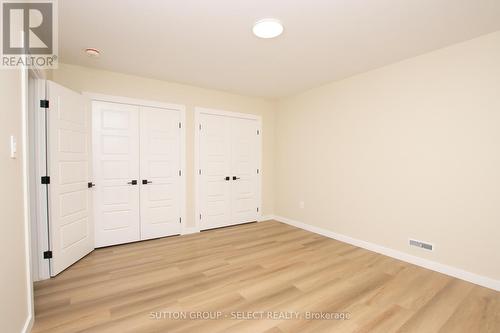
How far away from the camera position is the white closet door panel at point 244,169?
4660mm

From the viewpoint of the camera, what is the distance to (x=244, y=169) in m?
4.79

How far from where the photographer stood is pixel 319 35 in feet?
7.99

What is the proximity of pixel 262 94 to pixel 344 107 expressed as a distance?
1.69 m

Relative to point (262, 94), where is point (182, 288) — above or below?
below

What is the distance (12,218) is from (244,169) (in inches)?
143

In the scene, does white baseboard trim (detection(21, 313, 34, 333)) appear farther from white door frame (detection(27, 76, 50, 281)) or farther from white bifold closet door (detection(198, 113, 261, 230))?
white bifold closet door (detection(198, 113, 261, 230))

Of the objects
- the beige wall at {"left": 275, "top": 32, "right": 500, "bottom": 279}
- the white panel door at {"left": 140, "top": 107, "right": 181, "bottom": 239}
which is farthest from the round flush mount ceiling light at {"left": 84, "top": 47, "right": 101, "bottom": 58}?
the beige wall at {"left": 275, "top": 32, "right": 500, "bottom": 279}

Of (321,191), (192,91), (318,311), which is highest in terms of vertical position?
(192,91)

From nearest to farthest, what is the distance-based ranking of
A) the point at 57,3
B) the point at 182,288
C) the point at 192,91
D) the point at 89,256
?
the point at 57,3 → the point at 182,288 → the point at 89,256 → the point at 192,91

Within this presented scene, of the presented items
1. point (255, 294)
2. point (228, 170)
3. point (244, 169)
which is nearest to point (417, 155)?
point (255, 294)

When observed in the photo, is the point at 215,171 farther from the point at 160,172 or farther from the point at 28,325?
the point at 28,325

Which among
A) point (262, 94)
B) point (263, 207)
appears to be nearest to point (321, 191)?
point (263, 207)

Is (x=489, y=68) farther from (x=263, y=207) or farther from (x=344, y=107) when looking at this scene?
(x=263, y=207)

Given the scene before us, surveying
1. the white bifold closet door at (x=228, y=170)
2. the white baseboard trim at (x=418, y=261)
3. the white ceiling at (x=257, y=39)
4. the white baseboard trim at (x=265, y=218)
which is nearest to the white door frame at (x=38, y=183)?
the white ceiling at (x=257, y=39)
